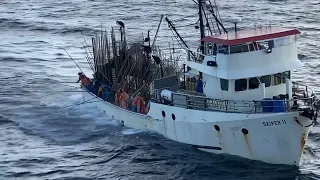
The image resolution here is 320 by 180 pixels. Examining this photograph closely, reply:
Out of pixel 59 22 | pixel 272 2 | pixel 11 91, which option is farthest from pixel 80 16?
pixel 11 91

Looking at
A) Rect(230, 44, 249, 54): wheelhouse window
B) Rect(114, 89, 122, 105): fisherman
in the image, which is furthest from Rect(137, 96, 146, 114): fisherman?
Rect(230, 44, 249, 54): wheelhouse window

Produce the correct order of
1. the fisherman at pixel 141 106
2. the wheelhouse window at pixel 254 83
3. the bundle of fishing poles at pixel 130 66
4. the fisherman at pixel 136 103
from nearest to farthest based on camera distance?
1. the wheelhouse window at pixel 254 83
2. the fisherman at pixel 141 106
3. the fisherman at pixel 136 103
4. the bundle of fishing poles at pixel 130 66

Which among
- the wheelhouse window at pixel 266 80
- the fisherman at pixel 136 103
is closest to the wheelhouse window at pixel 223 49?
the wheelhouse window at pixel 266 80

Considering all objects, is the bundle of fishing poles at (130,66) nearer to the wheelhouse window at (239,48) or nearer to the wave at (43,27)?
the wheelhouse window at (239,48)

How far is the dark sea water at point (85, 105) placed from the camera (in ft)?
146

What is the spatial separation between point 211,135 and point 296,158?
496cm

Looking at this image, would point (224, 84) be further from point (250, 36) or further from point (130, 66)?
point (130, 66)

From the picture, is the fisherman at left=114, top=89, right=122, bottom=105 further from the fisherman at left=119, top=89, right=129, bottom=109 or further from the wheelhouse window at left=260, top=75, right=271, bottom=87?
the wheelhouse window at left=260, top=75, right=271, bottom=87

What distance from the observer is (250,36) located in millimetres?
44094

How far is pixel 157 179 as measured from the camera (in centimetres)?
4331

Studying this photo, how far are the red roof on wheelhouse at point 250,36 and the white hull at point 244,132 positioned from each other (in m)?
4.02

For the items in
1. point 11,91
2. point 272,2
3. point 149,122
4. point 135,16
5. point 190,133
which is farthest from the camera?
point 272,2

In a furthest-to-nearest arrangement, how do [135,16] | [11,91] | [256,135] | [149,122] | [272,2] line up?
[272,2] → [135,16] → [11,91] → [149,122] → [256,135]

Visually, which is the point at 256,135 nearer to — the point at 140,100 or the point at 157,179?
the point at 157,179
